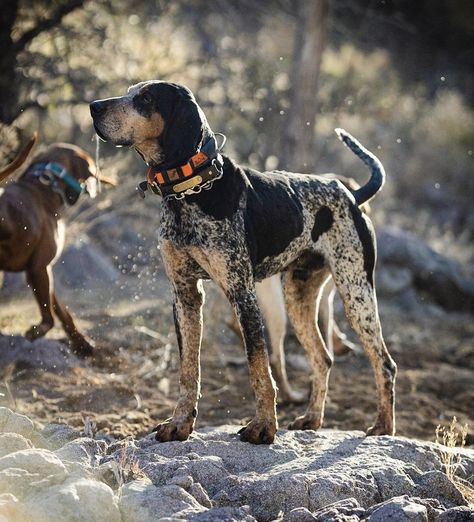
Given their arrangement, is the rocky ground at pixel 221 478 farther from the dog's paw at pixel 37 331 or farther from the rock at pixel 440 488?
the dog's paw at pixel 37 331

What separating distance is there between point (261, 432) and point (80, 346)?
2870 millimetres

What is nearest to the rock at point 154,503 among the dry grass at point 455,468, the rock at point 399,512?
the rock at point 399,512

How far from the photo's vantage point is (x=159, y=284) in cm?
998

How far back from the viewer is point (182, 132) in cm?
418

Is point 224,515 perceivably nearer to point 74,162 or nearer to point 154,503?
point 154,503

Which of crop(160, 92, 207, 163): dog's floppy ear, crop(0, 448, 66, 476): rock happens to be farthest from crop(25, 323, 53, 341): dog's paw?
crop(0, 448, 66, 476): rock

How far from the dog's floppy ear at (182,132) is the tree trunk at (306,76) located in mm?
6647

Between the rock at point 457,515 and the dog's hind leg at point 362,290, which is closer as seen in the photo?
the rock at point 457,515

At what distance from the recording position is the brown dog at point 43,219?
6.36m

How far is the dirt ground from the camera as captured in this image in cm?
590

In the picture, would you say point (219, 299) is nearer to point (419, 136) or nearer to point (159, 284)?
point (159, 284)

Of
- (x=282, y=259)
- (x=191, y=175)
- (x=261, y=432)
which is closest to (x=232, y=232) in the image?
(x=191, y=175)

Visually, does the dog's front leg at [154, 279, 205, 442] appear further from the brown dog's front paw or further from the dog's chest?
the dog's chest

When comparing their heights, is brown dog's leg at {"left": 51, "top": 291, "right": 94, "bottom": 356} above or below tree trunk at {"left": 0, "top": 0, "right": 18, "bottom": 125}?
below
